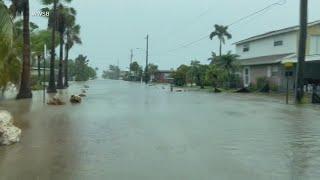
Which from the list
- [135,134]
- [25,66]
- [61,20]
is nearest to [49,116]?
[135,134]

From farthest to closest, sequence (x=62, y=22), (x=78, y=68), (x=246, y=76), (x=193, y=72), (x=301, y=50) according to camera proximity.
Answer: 1. (x=78, y=68)
2. (x=193, y=72)
3. (x=246, y=76)
4. (x=62, y=22)
5. (x=301, y=50)

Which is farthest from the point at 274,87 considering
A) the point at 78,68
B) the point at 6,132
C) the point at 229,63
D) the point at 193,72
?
the point at 78,68

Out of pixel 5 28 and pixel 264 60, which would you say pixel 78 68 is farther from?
pixel 5 28

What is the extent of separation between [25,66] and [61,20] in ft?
84.1

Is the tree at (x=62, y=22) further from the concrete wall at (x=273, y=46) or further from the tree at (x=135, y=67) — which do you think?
the tree at (x=135, y=67)

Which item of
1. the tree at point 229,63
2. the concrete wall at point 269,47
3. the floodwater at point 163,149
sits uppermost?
the concrete wall at point 269,47

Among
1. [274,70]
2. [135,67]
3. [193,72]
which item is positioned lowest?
[193,72]

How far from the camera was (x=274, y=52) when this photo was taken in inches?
2343

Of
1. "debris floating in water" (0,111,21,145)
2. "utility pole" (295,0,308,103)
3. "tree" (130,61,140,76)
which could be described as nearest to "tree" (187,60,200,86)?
"utility pole" (295,0,308,103)

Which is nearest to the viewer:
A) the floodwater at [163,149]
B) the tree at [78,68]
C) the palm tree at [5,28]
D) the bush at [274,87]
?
the floodwater at [163,149]

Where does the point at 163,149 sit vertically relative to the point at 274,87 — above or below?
below

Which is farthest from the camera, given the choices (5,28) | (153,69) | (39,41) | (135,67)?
(135,67)

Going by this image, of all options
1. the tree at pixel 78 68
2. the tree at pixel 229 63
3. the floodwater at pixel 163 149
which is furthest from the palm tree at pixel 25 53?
the tree at pixel 78 68

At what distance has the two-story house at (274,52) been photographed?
53.8m
